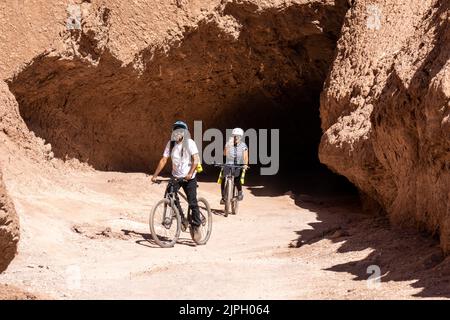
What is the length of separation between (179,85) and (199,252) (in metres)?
6.33

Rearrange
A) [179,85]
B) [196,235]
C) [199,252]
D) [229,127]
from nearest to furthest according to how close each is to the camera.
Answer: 1. [199,252]
2. [196,235]
3. [179,85]
4. [229,127]

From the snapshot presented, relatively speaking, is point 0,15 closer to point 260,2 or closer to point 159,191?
point 159,191

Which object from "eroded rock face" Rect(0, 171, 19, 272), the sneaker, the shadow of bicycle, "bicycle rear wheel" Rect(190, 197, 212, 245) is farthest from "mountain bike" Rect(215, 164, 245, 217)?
"eroded rock face" Rect(0, 171, 19, 272)

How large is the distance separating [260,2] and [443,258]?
27.7 feet

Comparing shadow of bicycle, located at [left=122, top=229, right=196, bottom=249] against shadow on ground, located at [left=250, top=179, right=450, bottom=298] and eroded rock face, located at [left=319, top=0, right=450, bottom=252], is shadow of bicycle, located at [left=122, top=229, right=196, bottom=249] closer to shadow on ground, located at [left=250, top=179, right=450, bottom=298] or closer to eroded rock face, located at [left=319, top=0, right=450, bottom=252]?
shadow on ground, located at [left=250, top=179, right=450, bottom=298]

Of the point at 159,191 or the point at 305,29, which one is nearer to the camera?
the point at 159,191

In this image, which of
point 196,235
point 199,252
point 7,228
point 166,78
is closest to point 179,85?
point 166,78

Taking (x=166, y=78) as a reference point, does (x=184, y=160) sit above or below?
below

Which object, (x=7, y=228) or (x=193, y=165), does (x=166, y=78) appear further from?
(x=7, y=228)

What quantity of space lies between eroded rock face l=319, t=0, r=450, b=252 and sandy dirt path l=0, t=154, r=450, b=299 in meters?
0.53

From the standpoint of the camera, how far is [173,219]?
958 cm

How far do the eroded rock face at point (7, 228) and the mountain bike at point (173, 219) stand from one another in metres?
3.50
